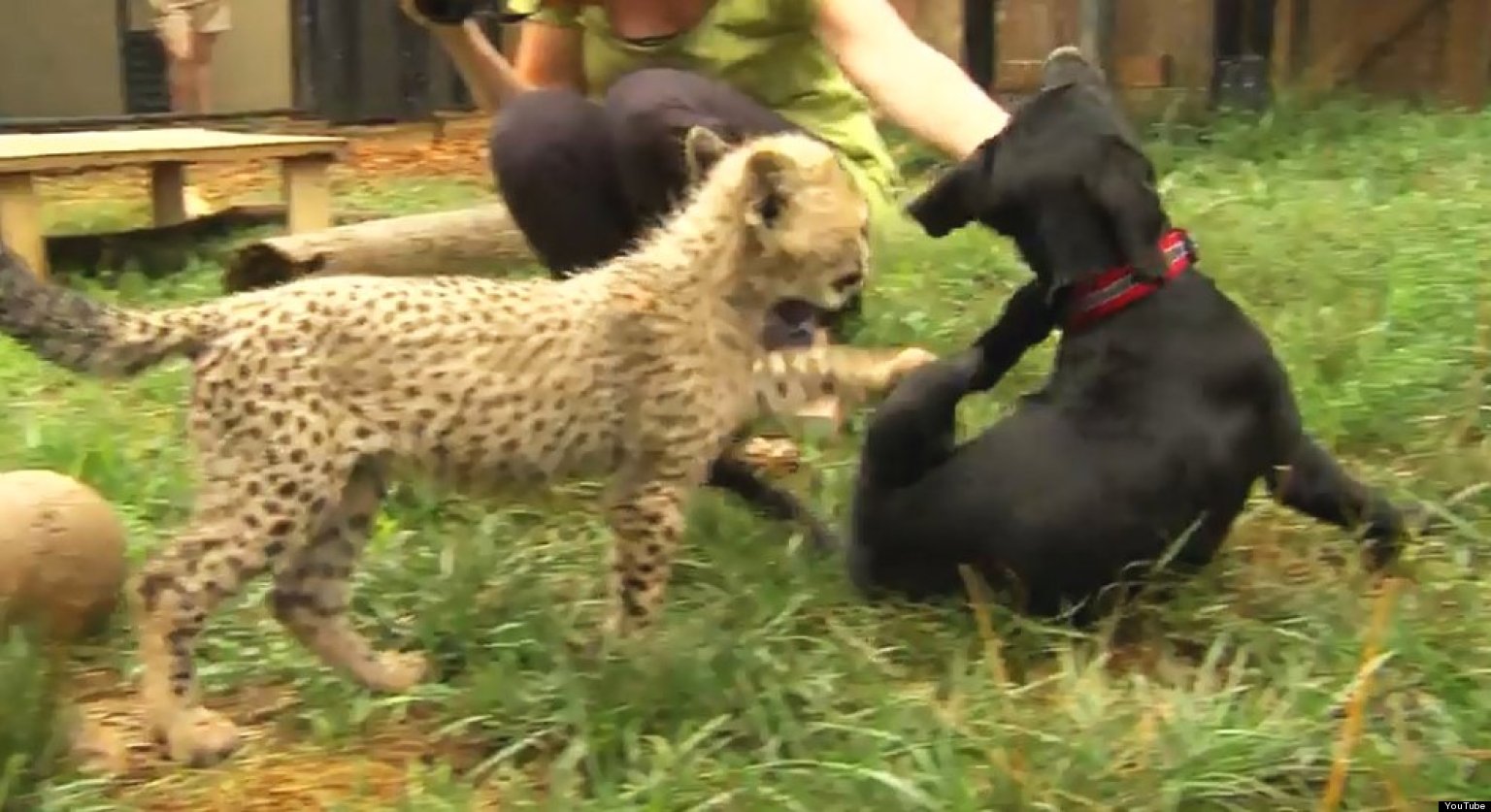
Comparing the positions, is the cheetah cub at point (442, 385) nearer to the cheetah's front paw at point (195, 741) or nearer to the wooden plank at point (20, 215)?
the cheetah's front paw at point (195, 741)

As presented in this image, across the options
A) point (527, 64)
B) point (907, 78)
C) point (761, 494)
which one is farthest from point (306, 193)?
point (761, 494)

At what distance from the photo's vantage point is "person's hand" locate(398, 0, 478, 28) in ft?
12.7

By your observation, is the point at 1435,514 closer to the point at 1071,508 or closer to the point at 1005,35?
the point at 1071,508

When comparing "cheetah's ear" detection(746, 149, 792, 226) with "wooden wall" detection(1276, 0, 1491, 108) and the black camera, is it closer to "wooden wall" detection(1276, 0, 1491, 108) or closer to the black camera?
the black camera

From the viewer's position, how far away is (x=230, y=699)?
2.77 meters

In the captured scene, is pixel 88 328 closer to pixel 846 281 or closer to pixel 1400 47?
pixel 846 281

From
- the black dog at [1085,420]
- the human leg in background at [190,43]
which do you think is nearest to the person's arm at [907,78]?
the black dog at [1085,420]

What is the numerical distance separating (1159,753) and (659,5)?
2540mm

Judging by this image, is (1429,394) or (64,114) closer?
(1429,394)

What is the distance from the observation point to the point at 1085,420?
2.87 m

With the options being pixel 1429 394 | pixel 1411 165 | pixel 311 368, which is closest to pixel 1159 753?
pixel 311 368

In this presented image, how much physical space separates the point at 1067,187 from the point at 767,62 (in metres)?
1.63

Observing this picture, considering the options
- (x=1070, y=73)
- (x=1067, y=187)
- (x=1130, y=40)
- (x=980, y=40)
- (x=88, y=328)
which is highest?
(x=1070, y=73)

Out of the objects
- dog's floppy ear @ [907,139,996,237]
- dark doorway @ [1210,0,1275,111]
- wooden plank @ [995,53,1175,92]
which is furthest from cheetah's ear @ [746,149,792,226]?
wooden plank @ [995,53,1175,92]
